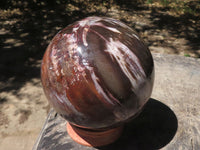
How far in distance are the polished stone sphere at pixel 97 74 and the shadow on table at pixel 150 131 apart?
16.9 inches

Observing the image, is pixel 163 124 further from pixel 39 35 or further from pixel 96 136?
pixel 39 35

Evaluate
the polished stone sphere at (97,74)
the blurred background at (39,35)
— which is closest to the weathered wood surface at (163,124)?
the polished stone sphere at (97,74)

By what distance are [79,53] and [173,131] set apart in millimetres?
1152

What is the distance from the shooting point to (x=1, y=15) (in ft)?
19.4

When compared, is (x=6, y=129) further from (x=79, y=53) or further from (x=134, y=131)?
(x=79, y=53)

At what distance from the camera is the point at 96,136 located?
1834 millimetres

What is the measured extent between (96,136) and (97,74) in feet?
2.14

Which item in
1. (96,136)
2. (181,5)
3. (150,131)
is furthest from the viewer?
(181,5)

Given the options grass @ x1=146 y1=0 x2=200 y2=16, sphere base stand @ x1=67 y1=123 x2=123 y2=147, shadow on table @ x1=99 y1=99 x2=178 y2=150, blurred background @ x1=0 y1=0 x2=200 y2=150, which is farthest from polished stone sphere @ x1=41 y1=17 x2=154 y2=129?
grass @ x1=146 y1=0 x2=200 y2=16

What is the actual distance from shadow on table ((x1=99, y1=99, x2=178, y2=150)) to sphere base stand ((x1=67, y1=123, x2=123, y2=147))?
50 millimetres

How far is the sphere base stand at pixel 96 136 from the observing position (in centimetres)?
182

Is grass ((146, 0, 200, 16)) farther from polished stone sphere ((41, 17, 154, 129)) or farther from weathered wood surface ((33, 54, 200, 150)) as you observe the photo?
polished stone sphere ((41, 17, 154, 129))

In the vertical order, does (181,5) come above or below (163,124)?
below

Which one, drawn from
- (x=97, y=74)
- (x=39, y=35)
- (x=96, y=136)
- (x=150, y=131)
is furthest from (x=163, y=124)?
(x=39, y=35)
